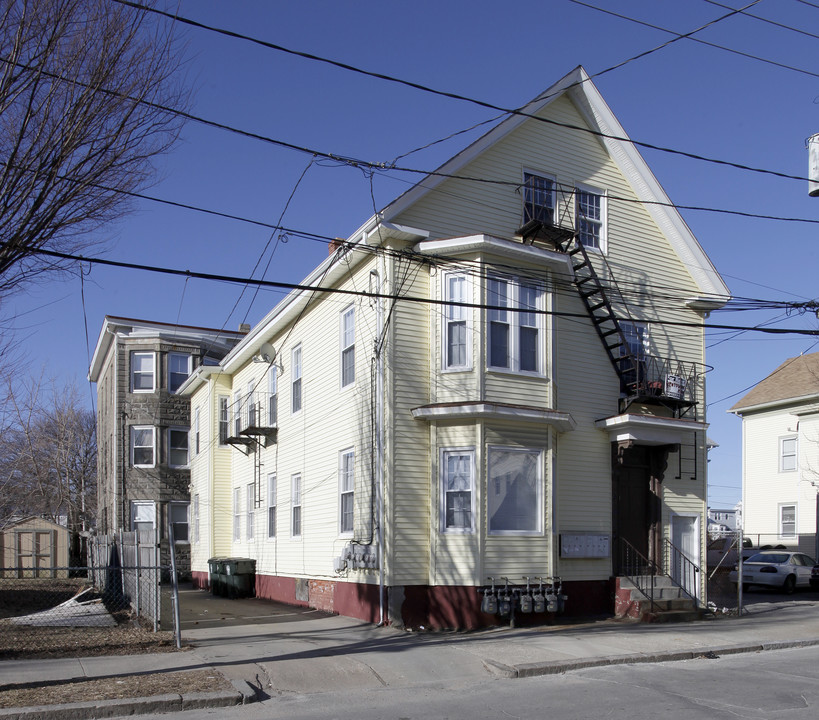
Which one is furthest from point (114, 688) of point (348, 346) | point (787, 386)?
point (787, 386)

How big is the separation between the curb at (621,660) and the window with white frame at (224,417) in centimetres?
1760

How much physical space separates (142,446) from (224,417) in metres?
7.10

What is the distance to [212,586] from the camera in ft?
80.7

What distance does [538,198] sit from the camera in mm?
17766

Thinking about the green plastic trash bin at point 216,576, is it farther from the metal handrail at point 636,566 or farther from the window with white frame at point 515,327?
the window with white frame at point 515,327

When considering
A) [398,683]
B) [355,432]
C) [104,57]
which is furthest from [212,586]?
[104,57]

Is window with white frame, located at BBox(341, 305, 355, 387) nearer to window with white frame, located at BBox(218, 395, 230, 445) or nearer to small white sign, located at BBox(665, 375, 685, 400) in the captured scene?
small white sign, located at BBox(665, 375, 685, 400)

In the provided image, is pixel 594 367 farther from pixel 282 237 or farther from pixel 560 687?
pixel 560 687

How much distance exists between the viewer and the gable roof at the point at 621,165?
1654 centimetres

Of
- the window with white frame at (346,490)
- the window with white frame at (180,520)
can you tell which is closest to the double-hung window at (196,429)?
the window with white frame at (180,520)

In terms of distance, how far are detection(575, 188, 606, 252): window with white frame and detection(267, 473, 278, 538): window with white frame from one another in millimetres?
10337

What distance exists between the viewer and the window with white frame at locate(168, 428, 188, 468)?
1320 inches

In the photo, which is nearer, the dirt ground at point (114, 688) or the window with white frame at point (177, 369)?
the dirt ground at point (114, 688)

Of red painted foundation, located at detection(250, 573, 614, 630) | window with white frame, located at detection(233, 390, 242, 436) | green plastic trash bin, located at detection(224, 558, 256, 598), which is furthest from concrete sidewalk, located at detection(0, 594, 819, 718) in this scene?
window with white frame, located at detection(233, 390, 242, 436)
